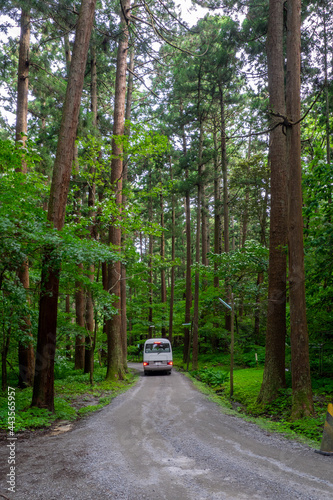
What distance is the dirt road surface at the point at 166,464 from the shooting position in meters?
3.33

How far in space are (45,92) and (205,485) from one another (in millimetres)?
12886

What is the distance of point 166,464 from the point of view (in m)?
4.14

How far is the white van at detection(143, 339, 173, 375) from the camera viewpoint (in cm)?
1766

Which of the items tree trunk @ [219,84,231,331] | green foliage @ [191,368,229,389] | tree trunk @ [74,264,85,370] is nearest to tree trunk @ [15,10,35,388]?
tree trunk @ [74,264,85,370]

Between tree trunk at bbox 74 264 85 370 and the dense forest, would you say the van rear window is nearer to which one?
the dense forest

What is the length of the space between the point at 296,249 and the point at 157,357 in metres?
12.8

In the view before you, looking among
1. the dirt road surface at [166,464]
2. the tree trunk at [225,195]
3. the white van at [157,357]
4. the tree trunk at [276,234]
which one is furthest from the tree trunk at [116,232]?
the tree trunk at [225,195]

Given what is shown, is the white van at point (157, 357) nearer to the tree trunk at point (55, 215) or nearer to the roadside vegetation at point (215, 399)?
the roadside vegetation at point (215, 399)

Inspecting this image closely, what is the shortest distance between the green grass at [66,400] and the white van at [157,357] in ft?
13.3

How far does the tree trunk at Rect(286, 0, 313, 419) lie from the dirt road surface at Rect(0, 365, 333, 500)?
1.32 meters

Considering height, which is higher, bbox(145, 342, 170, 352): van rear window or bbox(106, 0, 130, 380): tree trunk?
bbox(106, 0, 130, 380): tree trunk

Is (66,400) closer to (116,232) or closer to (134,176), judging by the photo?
(116,232)

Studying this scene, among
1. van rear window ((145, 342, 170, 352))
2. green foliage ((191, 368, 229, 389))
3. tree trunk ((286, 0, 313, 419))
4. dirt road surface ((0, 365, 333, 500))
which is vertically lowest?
green foliage ((191, 368, 229, 389))

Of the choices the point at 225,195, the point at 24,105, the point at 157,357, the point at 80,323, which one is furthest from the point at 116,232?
the point at 225,195
